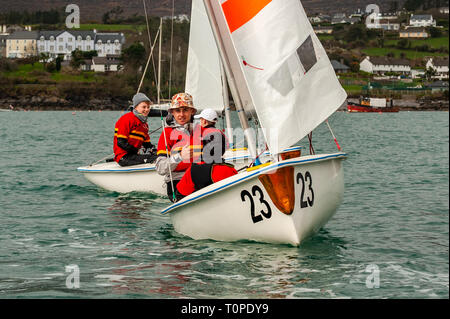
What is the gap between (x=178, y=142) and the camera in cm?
908

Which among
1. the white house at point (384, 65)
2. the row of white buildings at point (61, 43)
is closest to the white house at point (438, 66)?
the white house at point (384, 65)

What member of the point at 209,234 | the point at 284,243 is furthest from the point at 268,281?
the point at 209,234

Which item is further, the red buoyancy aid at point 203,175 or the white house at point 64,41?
the white house at point 64,41

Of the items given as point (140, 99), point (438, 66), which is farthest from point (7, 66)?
point (140, 99)

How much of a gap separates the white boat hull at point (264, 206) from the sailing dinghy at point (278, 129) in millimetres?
12

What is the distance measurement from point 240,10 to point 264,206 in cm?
240

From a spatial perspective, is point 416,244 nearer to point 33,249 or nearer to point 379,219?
point 379,219

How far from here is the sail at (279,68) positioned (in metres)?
8.06

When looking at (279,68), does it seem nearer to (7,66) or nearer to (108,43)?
(7,66)

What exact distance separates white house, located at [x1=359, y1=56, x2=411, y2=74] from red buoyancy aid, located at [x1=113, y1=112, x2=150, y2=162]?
549 feet

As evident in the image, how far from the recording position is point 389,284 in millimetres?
6934

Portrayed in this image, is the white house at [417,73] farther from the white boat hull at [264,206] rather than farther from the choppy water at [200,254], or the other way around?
the white boat hull at [264,206]

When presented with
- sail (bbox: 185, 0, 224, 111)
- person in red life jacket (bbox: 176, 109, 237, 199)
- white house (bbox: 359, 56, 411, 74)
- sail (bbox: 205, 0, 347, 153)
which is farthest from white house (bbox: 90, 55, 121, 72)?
sail (bbox: 205, 0, 347, 153)
